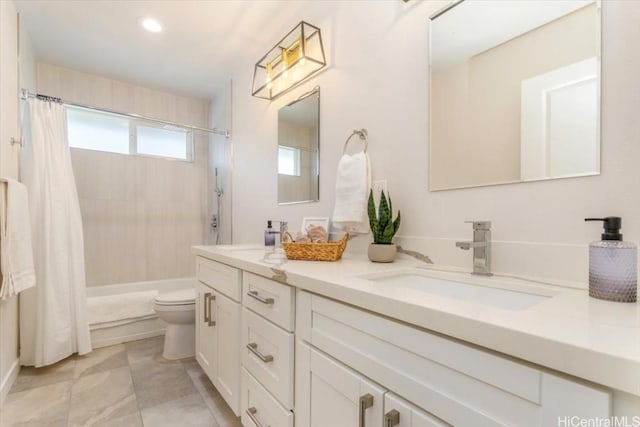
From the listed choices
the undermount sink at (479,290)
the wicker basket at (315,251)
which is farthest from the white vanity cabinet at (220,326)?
the undermount sink at (479,290)

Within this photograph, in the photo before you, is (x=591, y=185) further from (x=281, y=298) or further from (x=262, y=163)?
(x=262, y=163)

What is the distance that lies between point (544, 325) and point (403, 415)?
0.34 metres

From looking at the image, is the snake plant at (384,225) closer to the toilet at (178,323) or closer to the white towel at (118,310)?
the toilet at (178,323)

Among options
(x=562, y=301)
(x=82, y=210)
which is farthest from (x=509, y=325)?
(x=82, y=210)

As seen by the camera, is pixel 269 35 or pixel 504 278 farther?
pixel 269 35

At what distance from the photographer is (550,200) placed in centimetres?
91

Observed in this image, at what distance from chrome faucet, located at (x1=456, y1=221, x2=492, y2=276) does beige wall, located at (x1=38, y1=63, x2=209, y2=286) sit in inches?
127

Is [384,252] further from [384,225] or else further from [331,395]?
[331,395]

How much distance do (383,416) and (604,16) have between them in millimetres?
1179

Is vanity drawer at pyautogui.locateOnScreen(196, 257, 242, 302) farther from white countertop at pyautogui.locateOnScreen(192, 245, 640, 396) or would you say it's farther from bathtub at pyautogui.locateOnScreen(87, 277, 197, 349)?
bathtub at pyautogui.locateOnScreen(87, 277, 197, 349)

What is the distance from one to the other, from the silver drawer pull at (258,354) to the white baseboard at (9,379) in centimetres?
152

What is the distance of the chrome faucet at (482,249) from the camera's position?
982 millimetres

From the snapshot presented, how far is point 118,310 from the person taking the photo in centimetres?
251

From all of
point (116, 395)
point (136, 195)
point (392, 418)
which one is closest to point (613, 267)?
point (392, 418)
